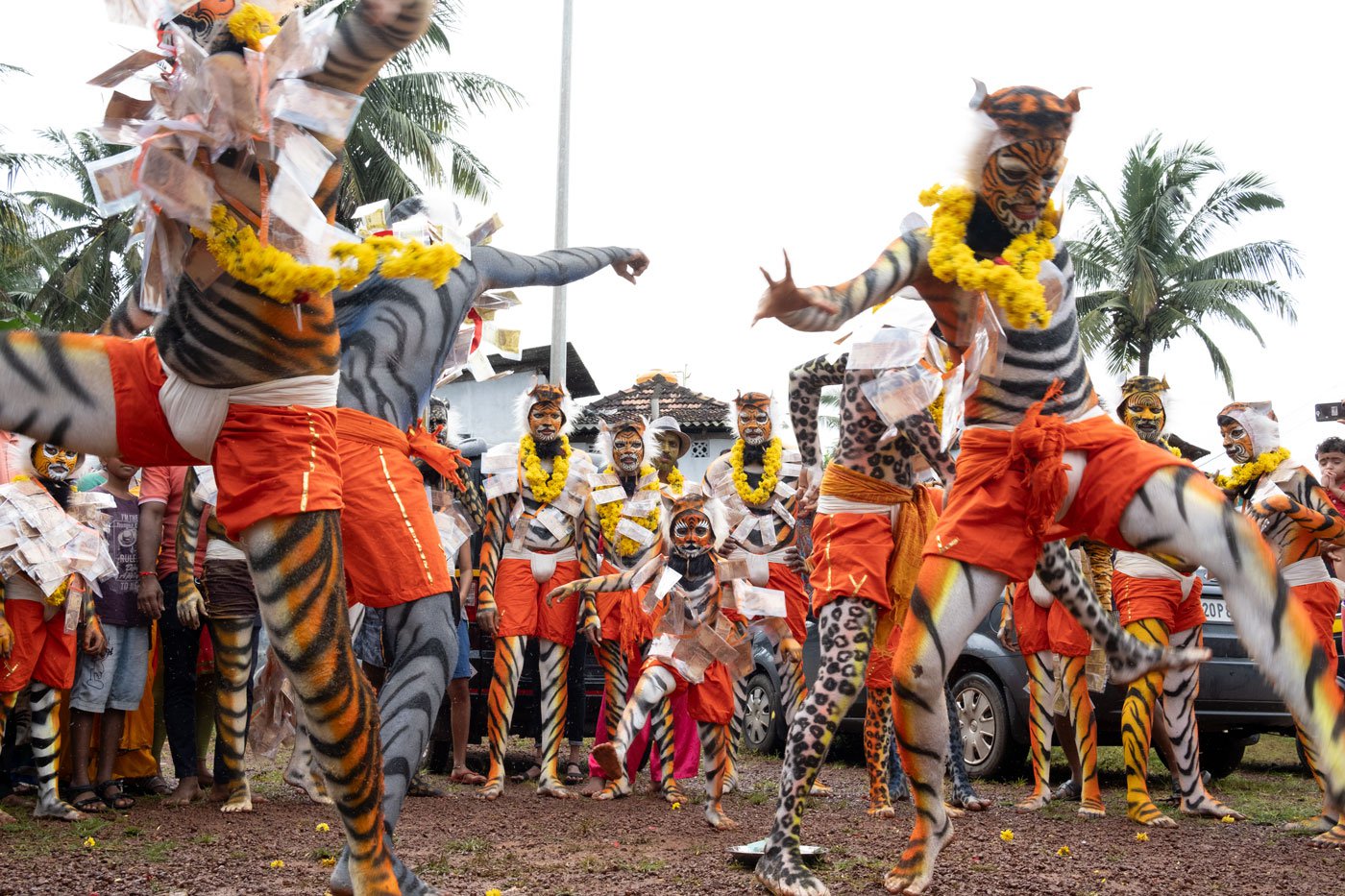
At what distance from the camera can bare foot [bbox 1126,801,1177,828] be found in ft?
20.6

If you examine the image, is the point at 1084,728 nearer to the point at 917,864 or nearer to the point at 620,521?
the point at 620,521

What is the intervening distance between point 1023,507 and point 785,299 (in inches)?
37.8

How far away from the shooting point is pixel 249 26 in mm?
3014

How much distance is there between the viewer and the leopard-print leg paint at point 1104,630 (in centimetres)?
388

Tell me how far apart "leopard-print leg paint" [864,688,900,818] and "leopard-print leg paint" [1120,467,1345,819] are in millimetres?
3547

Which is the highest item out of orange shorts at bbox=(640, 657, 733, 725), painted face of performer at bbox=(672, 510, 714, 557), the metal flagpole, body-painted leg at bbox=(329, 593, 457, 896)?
the metal flagpole

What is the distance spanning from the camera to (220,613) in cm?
663

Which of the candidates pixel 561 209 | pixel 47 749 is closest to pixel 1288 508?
pixel 47 749

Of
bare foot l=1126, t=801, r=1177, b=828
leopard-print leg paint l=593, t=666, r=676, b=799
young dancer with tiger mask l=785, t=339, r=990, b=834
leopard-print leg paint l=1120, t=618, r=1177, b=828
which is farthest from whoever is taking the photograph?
leopard-print leg paint l=1120, t=618, r=1177, b=828

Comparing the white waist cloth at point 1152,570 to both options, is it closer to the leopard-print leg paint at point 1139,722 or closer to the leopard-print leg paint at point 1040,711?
the leopard-print leg paint at point 1139,722

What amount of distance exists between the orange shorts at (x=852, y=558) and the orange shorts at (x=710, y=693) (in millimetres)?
1706

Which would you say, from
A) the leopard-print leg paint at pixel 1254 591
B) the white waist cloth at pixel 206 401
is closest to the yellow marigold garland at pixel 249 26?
the white waist cloth at pixel 206 401

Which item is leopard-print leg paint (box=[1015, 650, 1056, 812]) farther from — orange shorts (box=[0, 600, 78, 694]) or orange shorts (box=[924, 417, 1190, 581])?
orange shorts (box=[0, 600, 78, 694])

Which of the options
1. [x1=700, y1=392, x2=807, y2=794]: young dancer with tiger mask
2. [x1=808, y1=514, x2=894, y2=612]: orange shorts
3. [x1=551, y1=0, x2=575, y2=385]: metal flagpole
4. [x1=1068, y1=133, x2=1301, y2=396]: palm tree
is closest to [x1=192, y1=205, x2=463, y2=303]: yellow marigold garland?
[x1=808, y1=514, x2=894, y2=612]: orange shorts
